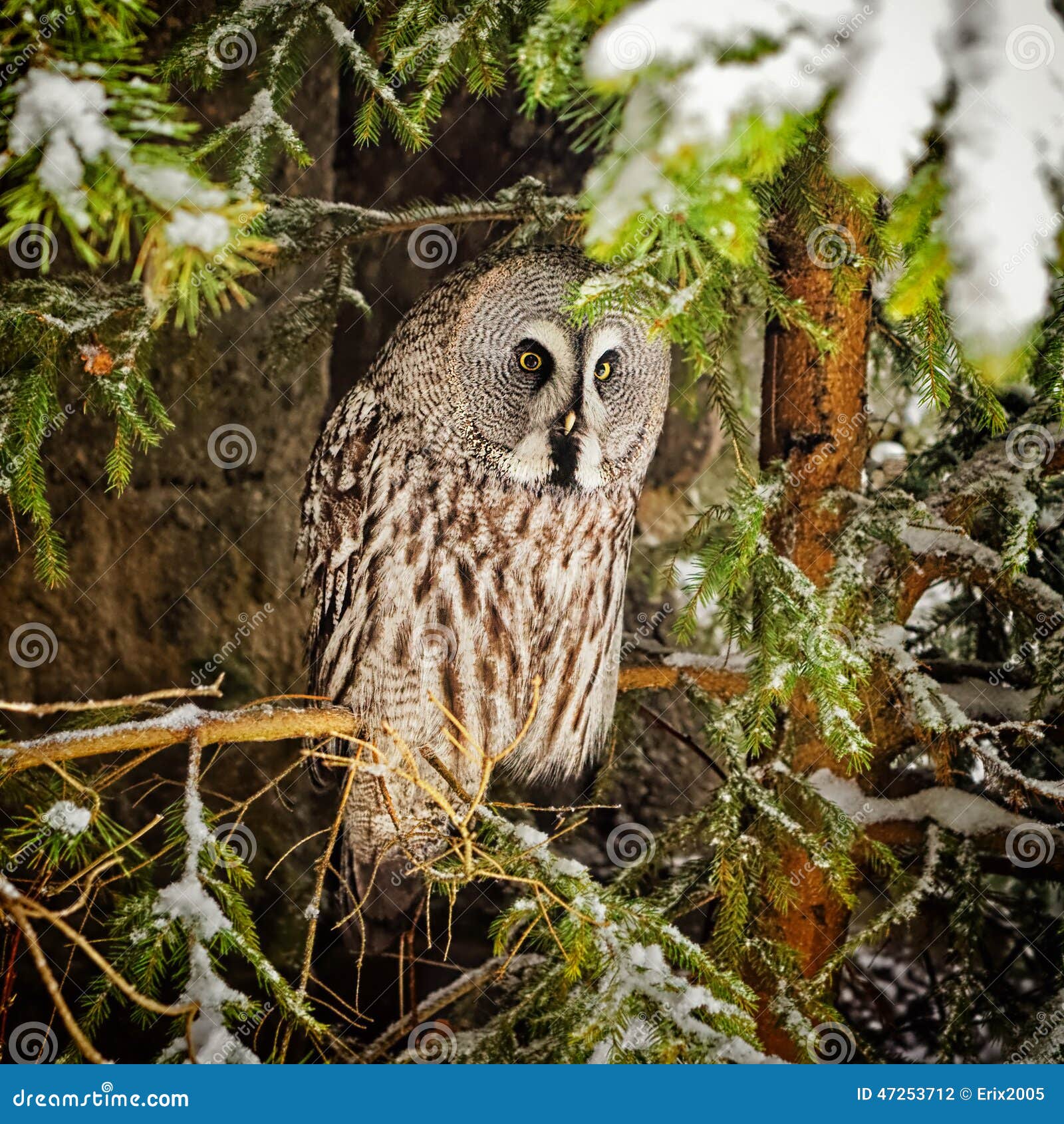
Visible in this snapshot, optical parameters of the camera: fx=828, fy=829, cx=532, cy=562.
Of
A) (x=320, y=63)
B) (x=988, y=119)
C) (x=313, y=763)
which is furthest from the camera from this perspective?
(x=320, y=63)

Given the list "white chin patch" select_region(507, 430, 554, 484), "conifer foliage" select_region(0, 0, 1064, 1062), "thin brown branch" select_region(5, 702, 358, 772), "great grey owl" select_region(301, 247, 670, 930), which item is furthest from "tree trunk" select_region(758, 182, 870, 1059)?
"thin brown branch" select_region(5, 702, 358, 772)

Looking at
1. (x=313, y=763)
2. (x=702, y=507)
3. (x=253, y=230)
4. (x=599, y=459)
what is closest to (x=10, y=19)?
(x=253, y=230)

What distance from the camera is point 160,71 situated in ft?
4.33

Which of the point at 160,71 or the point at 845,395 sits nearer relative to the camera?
the point at 160,71

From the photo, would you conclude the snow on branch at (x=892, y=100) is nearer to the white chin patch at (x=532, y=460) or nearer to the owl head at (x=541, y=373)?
the owl head at (x=541, y=373)

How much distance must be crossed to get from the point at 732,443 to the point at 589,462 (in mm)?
307

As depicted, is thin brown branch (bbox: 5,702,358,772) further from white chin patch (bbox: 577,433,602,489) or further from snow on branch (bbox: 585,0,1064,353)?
snow on branch (bbox: 585,0,1064,353)

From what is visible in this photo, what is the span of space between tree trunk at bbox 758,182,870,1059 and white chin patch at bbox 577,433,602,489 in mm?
402

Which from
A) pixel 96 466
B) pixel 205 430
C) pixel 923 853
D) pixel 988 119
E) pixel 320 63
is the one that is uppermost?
pixel 320 63

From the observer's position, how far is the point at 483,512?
6.14ft

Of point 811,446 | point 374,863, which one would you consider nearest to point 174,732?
point 374,863

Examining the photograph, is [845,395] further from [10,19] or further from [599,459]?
[10,19]

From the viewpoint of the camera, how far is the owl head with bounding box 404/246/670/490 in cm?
173

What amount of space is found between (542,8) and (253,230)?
0.64 metres
